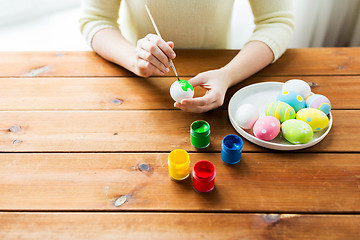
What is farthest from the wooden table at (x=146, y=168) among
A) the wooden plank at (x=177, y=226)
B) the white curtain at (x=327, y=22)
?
the white curtain at (x=327, y=22)

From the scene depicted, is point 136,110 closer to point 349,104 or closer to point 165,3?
point 165,3

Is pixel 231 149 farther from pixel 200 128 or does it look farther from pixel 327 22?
pixel 327 22

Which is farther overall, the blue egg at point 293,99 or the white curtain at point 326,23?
the white curtain at point 326,23

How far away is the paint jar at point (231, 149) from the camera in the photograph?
710 mm

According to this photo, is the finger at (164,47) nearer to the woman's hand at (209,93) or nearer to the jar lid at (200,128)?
the woman's hand at (209,93)

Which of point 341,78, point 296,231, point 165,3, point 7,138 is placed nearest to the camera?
point 296,231

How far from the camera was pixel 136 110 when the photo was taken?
2.97ft

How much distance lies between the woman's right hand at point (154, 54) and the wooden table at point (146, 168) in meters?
0.10

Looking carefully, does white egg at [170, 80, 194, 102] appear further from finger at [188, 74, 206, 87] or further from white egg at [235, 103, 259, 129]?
white egg at [235, 103, 259, 129]

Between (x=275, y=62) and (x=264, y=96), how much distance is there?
224mm

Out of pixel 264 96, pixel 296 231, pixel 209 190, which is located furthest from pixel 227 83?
pixel 296 231

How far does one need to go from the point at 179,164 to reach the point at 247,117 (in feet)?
0.77

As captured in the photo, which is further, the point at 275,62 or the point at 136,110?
the point at 275,62

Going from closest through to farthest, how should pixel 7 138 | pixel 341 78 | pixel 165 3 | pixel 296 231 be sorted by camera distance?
pixel 296 231
pixel 7 138
pixel 341 78
pixel 165 3
